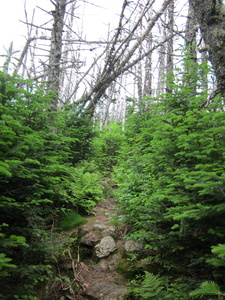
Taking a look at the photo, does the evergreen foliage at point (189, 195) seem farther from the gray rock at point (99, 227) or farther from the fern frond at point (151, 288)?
the gray rock at point (99, 227)

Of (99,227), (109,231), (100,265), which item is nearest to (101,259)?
(100,265)

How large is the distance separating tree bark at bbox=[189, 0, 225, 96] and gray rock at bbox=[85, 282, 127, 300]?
3653mm

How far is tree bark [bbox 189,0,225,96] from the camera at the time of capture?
3.50m

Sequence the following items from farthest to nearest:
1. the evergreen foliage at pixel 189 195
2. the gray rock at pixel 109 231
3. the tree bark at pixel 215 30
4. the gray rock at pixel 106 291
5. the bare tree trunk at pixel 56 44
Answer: the bare tree trunk at pixel 56 44, the gray rock at pixel 109 231, the tree bark at pixel 215 30, the gray rock at pixel 106 291, the evergreen foliage at pixel 189 195

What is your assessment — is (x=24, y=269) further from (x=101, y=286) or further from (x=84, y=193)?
(x=84, y=193)

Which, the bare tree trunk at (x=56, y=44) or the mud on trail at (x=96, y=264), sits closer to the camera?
the mud on trail at (x=96, y=264)

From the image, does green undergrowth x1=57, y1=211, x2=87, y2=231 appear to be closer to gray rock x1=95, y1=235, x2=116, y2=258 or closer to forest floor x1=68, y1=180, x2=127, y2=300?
forest floor x1=68, y1=180, x2=127, y2=300

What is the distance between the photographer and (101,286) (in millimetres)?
3393

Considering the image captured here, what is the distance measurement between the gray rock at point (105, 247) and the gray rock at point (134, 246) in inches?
13.5

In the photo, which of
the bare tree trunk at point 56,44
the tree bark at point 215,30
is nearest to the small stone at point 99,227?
the tree bark at point 215,30

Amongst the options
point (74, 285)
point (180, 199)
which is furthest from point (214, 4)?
point (74, 285)

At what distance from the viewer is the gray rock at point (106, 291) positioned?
3.09m

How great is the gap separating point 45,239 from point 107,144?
26.7 feet

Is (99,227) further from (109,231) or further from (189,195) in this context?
(189,195)
